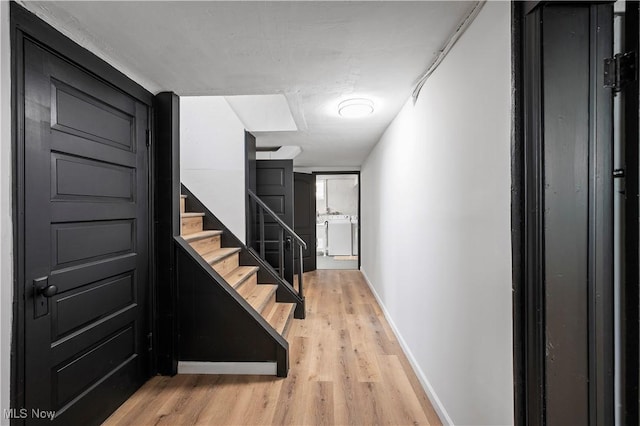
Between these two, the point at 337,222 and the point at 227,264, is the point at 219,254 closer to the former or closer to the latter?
the point at 227,264

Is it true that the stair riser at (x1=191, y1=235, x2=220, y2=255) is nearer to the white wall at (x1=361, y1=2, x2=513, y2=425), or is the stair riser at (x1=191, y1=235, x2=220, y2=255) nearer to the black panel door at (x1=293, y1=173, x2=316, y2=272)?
the white wall at (x1=361, y1=2, x2=513, y2=425)

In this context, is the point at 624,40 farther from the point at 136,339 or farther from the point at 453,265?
the point at 136,339

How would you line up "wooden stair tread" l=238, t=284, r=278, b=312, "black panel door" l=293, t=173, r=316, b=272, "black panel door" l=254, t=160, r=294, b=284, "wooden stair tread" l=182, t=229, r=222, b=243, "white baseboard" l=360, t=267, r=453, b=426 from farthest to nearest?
"black panel door" l=293, t=173, r=316, b=272 → "black panel door" l=254, t=160, r=294, b=284 → "wooden stair tread" l=238, t=284, r=278, b=312 → "wooden stair tread" l=182, t=229, r=222, b=243 → "white baseboard" l=360, t=267, r=453, b=426

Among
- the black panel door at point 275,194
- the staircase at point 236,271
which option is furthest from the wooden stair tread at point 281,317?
the black panel door at point 275,194

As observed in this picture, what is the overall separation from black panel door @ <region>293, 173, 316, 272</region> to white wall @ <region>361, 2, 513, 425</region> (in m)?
3.26

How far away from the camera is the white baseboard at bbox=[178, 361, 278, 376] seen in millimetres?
2121


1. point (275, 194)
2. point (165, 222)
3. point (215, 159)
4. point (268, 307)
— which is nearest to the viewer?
point (165, 222)

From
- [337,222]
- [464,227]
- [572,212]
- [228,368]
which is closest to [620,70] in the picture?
[572,212]

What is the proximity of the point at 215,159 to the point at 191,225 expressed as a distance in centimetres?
79

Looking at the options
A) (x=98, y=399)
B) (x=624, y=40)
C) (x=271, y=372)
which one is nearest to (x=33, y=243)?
(x=98, y=399)

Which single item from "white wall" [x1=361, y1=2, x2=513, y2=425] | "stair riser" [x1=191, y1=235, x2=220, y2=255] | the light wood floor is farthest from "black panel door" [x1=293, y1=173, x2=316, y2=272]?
"white wall" [x1=361, y1=2, x2=513, y2=425]

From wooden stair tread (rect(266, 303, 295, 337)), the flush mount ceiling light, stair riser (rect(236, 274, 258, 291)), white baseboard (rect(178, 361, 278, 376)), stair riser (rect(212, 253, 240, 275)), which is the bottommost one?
white baseboard (rect(178, 361, 278, 376))

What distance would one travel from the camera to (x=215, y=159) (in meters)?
3.26

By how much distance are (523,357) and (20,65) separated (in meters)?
2.13
